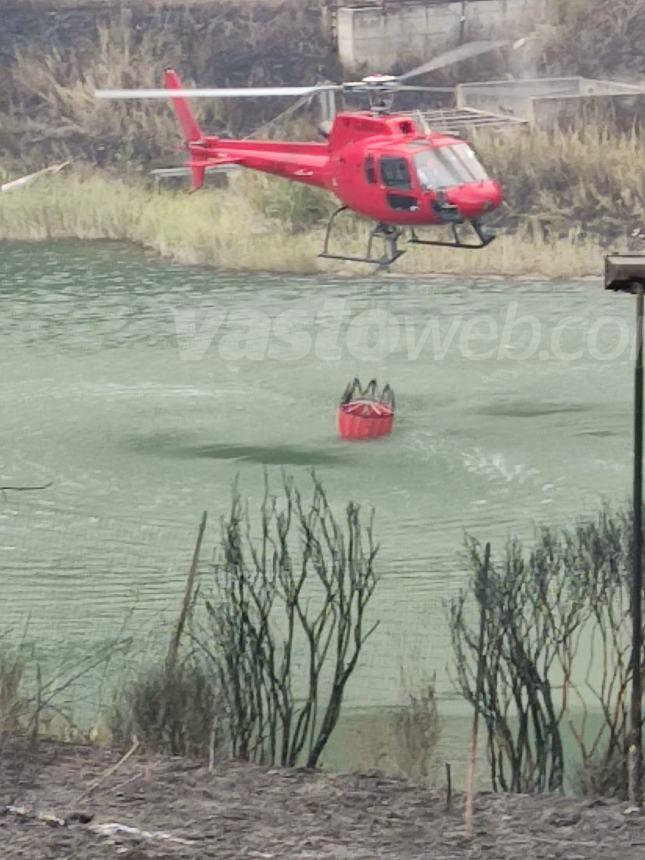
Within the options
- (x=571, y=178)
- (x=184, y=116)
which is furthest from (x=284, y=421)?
(x=571, y=178)

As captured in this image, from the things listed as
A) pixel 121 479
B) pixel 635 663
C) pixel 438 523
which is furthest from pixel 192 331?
pixel 635 663

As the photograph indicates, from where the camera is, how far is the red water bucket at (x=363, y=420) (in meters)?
11.4

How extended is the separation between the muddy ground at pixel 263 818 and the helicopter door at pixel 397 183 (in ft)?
21.0

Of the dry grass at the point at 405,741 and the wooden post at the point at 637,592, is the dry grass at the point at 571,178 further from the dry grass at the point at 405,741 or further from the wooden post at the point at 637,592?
the wooden post at the point at 637,592

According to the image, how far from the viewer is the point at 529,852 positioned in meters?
5.00

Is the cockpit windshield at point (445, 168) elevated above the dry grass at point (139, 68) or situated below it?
below

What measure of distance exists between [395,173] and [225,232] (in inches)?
301

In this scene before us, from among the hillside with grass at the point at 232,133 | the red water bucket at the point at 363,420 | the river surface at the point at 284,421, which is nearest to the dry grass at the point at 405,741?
the river surface at the point at 284,421

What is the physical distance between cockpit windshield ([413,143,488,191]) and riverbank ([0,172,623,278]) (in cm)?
614

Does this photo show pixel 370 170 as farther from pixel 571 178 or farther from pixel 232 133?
pixel 232 133

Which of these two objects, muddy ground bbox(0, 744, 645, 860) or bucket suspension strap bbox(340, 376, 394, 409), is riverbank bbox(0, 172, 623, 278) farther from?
muddy ground bbox(0, 744, 645, 860)

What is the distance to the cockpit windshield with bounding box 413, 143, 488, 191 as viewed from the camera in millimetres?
11469

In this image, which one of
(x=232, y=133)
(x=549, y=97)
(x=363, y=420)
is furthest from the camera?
(x=232, y=133)

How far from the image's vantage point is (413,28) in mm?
23484
